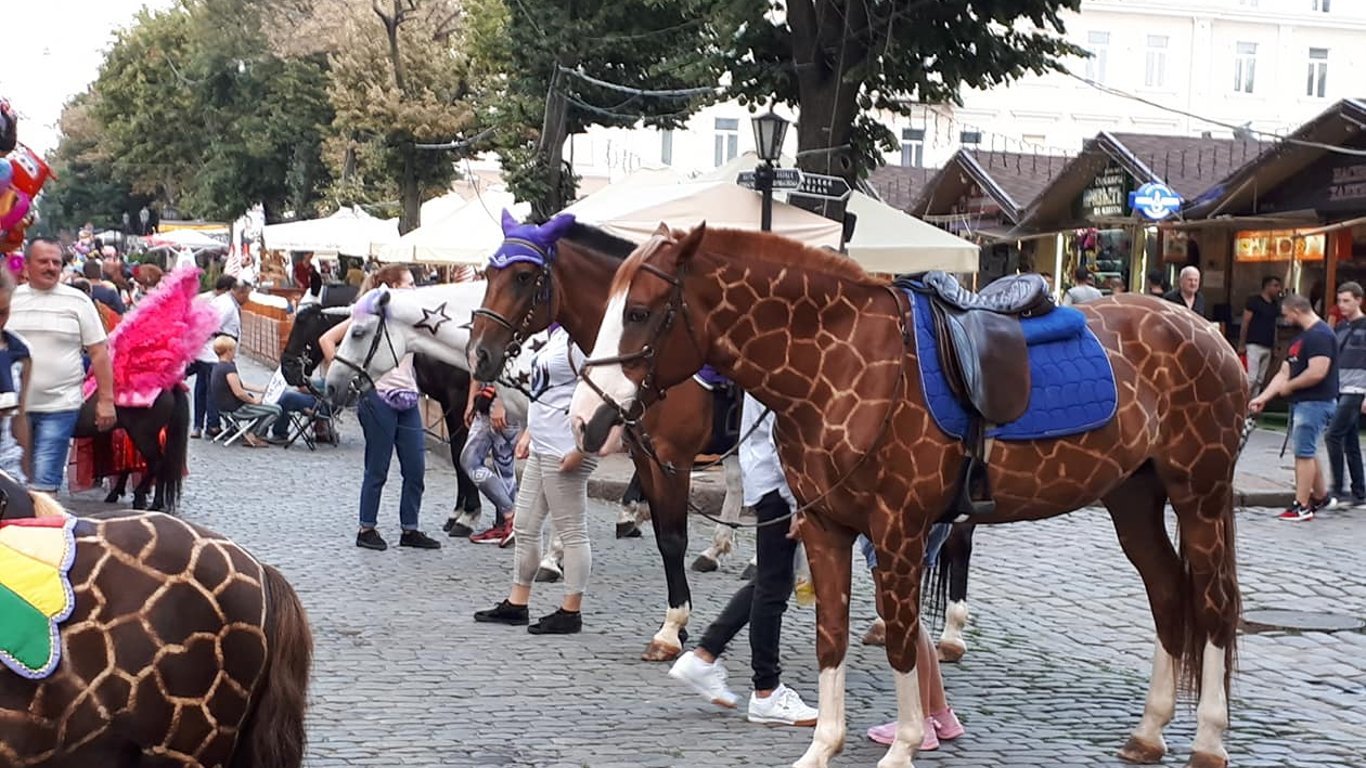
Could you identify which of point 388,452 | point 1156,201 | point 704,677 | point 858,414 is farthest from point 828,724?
point 1156,201

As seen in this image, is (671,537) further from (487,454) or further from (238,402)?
(238,402)

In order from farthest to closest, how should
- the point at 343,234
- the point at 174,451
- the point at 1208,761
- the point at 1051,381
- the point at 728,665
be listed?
1. the point at 343,234
2. the point at 174,451
3. the point at 728,665
4. the point at 1208,761
5. the point at 1051,381

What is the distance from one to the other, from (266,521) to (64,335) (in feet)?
11.3

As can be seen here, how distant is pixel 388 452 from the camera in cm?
1075

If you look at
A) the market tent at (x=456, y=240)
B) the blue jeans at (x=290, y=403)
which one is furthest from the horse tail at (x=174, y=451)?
the market tent at (x=456, y=240)

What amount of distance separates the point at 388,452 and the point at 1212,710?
650cm

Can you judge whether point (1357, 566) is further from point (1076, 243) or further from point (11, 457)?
point (1076, 243)

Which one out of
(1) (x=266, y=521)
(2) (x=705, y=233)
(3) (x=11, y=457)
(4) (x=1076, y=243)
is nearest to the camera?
(2) (x=705, y=233)

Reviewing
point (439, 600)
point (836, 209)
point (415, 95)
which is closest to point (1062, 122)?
point (415, 95)

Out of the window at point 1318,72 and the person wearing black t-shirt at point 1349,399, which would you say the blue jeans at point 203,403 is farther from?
the window at point 1318,72

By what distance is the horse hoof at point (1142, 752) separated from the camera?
6000mm

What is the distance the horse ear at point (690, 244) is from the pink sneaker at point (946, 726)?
2260 millimetres

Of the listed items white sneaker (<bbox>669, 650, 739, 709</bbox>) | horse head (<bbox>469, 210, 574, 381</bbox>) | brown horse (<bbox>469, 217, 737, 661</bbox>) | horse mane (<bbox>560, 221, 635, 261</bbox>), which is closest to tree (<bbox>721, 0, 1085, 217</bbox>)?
horse mane (<bbox>560, 221, 635, 261</bbox>)

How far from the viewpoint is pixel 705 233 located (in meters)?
5.50
